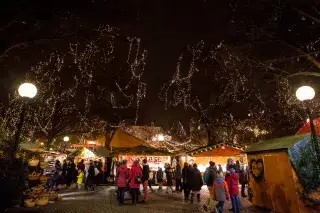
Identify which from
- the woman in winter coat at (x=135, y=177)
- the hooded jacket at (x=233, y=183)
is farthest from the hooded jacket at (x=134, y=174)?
the hooded jacket at (x=233, y=183)

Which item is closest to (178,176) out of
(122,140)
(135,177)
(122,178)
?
(135,177)

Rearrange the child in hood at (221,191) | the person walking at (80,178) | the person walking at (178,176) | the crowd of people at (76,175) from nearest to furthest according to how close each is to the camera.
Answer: the child in hood at (221,191) < the crowd of people at (76,175) < the person walking at (178,176) < the person walking at (80,178)

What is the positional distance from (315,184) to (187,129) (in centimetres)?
2772

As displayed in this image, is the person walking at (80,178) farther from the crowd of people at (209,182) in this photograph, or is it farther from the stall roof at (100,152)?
the crowd of people at (209,182)

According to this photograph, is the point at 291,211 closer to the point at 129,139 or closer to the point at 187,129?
the point at 129,139

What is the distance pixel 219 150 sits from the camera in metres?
20.7

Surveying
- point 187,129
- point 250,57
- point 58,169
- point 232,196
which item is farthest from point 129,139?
point 232,196

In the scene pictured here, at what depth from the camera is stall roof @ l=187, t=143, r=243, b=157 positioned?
20.6 meters

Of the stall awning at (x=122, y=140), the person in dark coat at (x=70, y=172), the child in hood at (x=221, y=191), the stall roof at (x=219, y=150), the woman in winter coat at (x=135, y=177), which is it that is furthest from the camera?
the stall awning at (x=122, y=140)

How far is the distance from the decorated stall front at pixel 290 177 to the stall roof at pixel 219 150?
997 cm

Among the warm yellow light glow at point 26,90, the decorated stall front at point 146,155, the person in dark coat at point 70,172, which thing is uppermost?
the warm yellow light glow at point 26,90

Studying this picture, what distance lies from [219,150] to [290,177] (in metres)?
11.9

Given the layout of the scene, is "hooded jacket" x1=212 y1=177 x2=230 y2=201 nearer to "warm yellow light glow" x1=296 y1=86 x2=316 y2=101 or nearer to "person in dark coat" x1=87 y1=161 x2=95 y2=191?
"warm yellow light glow" x1=296 y1=86 x2=316 y2=101

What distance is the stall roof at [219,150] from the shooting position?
2062 cm
